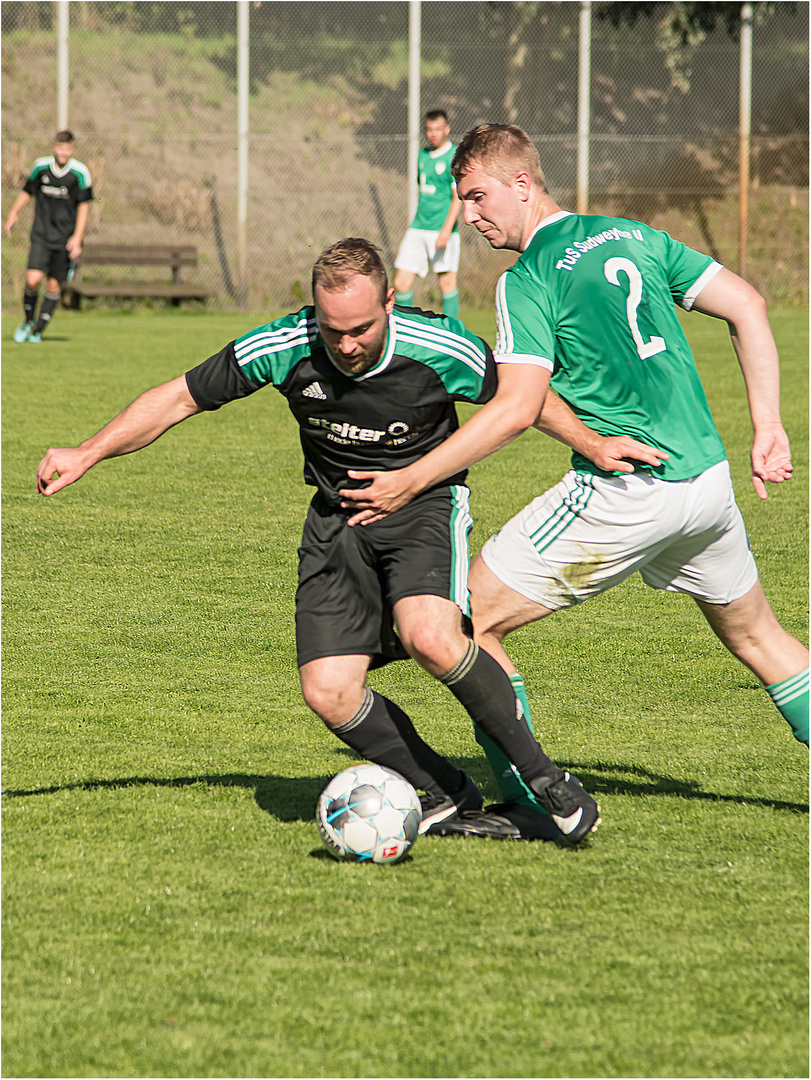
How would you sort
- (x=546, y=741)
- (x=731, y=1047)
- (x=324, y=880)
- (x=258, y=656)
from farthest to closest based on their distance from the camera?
(x=258, y=656), (x=546, y=741), (x=324, y=880), (x=731, y=1047)

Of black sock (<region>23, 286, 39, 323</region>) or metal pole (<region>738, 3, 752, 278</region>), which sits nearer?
black sock (<region>23, 286, 39, 323</region>)

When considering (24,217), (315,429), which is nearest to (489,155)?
(315,429)

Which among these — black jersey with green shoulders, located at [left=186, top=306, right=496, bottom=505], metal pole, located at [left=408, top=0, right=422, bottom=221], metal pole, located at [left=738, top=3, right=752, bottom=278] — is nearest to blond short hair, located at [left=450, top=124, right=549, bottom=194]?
black jersey with green shoulders, located at [left=186, top=306, right=496, bottom=505]

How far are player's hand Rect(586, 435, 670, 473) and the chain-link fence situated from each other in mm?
20819

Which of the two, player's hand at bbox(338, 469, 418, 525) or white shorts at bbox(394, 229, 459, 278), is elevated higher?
white shorts at bbox(394, 229, 459, 278)

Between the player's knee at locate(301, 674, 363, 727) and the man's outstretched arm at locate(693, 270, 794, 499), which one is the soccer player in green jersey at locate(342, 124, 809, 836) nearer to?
the man's outstretched arm at locate(693, 270, 794, 499)

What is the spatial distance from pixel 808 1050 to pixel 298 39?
82.7 feet

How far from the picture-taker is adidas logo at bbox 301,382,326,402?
12.2ft

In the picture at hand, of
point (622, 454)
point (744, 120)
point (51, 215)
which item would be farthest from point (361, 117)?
point (622, 454)

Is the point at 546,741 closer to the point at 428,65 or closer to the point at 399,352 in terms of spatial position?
the point at 399,352

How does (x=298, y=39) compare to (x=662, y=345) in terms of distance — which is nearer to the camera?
(x=662, y=345)

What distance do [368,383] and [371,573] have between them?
0.52 meters

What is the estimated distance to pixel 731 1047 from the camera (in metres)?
2.59

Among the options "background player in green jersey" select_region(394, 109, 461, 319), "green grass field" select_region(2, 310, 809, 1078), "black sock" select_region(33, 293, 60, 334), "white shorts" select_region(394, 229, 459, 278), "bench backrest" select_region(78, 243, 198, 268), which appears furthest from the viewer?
"bench backrest" select_region(78, 243, 198, 268)
